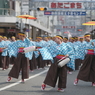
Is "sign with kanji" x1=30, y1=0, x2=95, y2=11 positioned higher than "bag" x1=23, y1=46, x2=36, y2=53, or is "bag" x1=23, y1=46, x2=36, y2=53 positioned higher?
"sign with kanji" x1=30, y1=0, x2=95, y2=11

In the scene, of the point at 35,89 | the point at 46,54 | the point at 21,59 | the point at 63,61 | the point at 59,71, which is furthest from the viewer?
the point at 21,59

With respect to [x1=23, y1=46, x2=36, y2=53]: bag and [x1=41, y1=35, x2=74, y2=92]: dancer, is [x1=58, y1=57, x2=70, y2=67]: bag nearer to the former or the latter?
[x1=41, y1=35, x2=74, y2=92]: dancer

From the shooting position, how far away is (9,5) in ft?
109

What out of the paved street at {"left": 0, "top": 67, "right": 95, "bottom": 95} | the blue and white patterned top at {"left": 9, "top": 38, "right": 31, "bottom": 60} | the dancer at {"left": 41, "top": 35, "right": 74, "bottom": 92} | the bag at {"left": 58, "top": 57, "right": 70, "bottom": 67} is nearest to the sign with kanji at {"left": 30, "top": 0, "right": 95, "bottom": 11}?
the blue and white patterned top at {"left": 9, "top": 38, "right": 31, "bottom": 60}

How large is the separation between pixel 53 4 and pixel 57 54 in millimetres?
20249

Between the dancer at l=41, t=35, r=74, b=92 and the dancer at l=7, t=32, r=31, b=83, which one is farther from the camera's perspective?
the dancer at l=7, t=32, r=31, b=83

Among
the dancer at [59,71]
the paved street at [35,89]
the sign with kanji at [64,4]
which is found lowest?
the paved street at [35,89]

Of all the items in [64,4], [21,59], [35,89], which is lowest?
[35,89]

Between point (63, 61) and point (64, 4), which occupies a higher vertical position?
point (64, 4)

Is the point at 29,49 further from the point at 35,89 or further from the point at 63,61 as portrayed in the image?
the point at 63,61

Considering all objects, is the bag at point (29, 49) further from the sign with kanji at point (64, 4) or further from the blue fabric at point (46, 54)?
the sign with kanji at point (64, 4)

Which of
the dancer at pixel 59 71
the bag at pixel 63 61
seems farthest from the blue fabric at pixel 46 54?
the bag at pixel 63 61

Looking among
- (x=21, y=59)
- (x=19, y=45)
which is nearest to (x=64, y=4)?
(x=19, y=45)

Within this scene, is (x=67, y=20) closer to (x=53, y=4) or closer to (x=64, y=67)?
(x=53, y=4)
